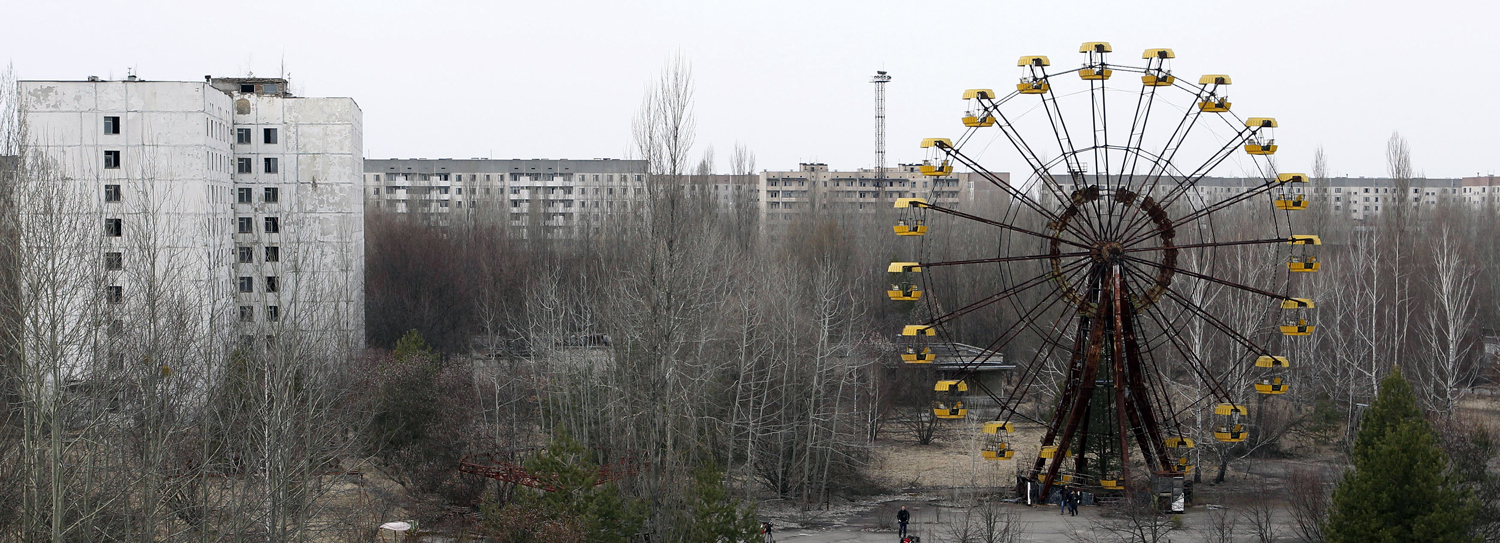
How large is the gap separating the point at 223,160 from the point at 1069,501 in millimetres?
29740

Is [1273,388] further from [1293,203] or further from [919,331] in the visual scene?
[919,331]

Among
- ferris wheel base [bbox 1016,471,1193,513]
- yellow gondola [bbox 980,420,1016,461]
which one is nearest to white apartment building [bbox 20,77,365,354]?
yellow gondola [bbox 980,420,1016,461]

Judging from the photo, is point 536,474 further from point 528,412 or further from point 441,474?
point 528,412

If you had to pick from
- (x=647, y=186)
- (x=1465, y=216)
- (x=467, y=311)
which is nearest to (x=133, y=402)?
(x=647, y=186)

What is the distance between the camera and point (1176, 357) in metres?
43.3

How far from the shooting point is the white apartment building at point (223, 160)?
116 ft

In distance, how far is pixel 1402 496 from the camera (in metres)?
18.5

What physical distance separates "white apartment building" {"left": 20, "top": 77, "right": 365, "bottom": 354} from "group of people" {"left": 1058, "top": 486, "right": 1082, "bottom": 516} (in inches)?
705

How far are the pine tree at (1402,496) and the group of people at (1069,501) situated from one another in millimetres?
7176

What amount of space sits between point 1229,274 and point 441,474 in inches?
998

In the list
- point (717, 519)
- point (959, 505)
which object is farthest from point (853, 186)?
point (717, 519)

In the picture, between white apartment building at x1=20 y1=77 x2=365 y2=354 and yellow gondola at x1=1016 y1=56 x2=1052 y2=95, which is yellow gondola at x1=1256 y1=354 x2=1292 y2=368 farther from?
white apartment building at x1=20 y1=77 x2=365 y2=354

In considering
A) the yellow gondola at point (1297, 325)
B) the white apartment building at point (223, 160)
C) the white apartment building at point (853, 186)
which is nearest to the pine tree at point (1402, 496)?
the yellow gondola at point (1297, 325)

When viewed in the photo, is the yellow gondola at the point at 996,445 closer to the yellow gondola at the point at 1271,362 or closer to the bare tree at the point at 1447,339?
the yellow gondola at the point at 1271,362
